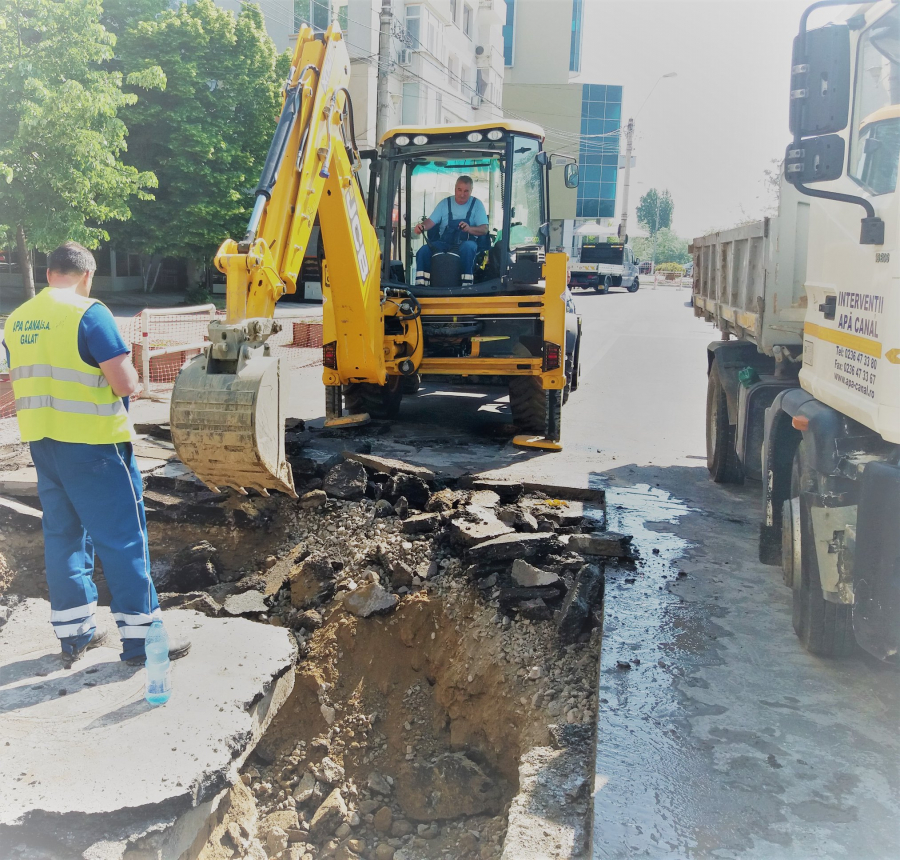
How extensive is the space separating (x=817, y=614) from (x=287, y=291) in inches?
139

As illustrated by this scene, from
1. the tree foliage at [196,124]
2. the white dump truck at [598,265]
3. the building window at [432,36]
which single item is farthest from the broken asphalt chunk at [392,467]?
the white dump truck at [598,265]

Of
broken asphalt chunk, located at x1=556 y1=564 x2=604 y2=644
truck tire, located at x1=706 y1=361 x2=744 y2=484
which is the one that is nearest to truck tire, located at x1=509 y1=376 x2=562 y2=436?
truck tire, located at x1=706 y1=361 x2=744 y2=484

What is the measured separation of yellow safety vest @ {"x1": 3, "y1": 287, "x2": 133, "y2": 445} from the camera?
3602 millimetres

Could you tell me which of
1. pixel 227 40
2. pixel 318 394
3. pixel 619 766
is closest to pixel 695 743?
pixel 619 766

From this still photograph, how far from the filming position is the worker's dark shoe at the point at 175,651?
150 inches

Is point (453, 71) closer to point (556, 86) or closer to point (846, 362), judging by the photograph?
point (556, 86)

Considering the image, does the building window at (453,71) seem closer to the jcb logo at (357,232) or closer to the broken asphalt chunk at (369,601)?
the jcb logo at (357,232)

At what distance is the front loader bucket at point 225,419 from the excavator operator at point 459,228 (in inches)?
178

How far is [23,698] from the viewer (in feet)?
11.6

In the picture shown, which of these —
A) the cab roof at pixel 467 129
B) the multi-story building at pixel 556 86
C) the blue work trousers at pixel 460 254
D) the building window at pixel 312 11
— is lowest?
the blue work trousers at pixel 460 254

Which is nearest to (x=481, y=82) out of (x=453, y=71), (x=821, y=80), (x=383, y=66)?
(x=453, y=71)

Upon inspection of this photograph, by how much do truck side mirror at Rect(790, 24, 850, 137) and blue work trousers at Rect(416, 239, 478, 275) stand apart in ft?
17.5

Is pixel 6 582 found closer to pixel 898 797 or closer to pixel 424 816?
pixel 424 816

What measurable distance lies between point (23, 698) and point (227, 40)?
78.5 ft
